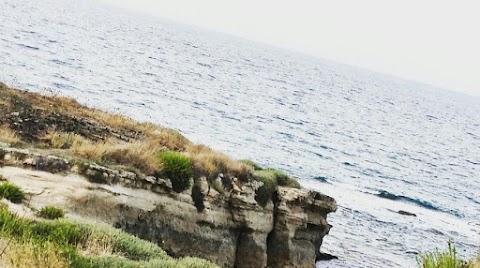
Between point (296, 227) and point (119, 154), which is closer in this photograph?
point (119, 154)

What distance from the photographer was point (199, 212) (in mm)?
18781

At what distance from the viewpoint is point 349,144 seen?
71.2 m

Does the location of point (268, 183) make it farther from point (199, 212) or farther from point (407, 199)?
point (407, 199)

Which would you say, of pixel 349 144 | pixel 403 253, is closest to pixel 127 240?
pixel 403 253

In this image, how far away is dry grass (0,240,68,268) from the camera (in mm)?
6411

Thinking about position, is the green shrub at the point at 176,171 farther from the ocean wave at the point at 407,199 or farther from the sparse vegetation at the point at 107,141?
the ocean wave at the point at 407,199

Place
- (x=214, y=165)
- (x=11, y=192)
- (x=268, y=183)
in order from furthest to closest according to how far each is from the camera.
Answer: (x=268, y=183), (x=214, y=165), (x=11, y=192)

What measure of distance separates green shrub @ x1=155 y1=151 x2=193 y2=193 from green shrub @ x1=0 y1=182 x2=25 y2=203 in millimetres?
5924

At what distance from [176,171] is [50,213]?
6.72m

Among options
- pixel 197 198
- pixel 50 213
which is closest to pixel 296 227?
pixel 197 198

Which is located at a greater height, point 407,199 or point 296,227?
point 296,227

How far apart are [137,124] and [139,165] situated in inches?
276

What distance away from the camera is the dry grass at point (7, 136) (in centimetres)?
1582

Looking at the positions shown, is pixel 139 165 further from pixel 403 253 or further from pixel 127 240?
pixel 403 253
